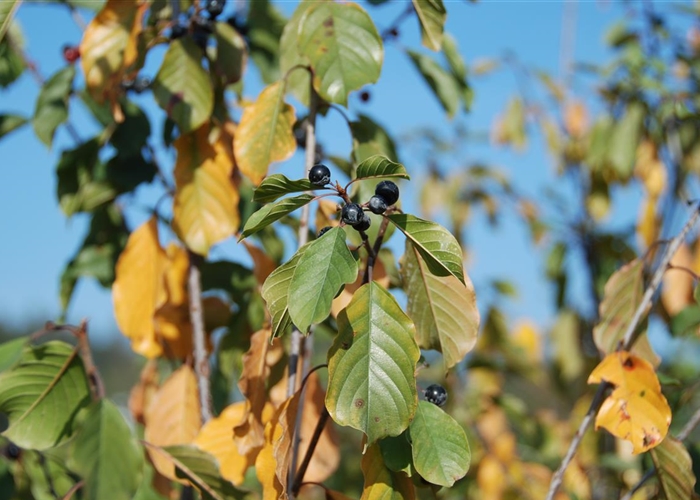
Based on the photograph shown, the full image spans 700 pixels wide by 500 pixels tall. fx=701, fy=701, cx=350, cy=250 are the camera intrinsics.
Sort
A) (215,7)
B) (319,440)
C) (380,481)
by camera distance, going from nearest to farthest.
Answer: (380,481) → (319,440) → (215,7)

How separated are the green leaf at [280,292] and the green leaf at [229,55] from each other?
70 centimetres

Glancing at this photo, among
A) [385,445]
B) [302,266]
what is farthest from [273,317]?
[385,445]

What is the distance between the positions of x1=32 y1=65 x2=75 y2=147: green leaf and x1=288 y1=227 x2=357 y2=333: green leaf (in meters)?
1.04

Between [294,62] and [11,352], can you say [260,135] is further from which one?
[11,352]

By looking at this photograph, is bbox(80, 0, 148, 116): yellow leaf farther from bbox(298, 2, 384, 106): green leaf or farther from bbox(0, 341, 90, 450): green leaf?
bbox(0, 341, 90, 450): green leaf

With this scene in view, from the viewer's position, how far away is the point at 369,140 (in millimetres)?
1388

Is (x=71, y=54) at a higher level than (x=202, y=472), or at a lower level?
higher

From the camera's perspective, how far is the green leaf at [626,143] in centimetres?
281

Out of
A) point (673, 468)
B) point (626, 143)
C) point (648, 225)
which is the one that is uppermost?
point (673, 468)

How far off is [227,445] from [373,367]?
0.52 meters

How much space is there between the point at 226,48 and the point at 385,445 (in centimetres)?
91

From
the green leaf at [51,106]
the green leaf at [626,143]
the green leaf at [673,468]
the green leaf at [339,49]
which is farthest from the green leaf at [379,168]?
the green leaf at [626,143]

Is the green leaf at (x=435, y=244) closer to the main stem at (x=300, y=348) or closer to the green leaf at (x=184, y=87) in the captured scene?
the main stem at (x=300, y=348)

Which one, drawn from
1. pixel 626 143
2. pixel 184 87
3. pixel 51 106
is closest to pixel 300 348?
pixel 184 87
